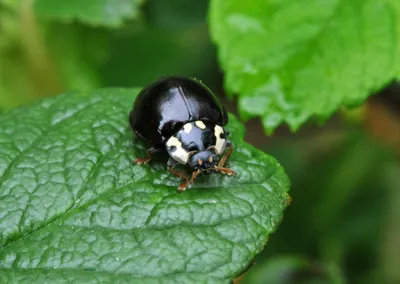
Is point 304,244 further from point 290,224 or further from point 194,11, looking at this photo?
point 194,11

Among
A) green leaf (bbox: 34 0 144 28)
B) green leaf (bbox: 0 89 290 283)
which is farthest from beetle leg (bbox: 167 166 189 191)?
green leaf (bbox: 34 0 144 28)

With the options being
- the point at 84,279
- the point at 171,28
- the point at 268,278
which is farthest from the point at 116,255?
the point at 171,28

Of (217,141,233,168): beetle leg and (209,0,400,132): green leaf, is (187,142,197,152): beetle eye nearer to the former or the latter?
(217,141,233,168): beetle leg

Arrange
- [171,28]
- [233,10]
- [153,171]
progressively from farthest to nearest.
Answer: [171,28], [233,10], [153,171]

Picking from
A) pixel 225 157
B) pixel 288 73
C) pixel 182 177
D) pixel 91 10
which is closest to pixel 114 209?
pixel 182 177

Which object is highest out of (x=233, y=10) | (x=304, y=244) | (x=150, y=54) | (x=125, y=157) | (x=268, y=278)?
(x=233, y=10)

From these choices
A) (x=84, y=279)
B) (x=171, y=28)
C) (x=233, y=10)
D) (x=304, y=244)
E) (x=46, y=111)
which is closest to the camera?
(x=84, y=279)

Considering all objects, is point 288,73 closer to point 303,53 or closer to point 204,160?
point 303,53

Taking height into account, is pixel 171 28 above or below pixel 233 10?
below
